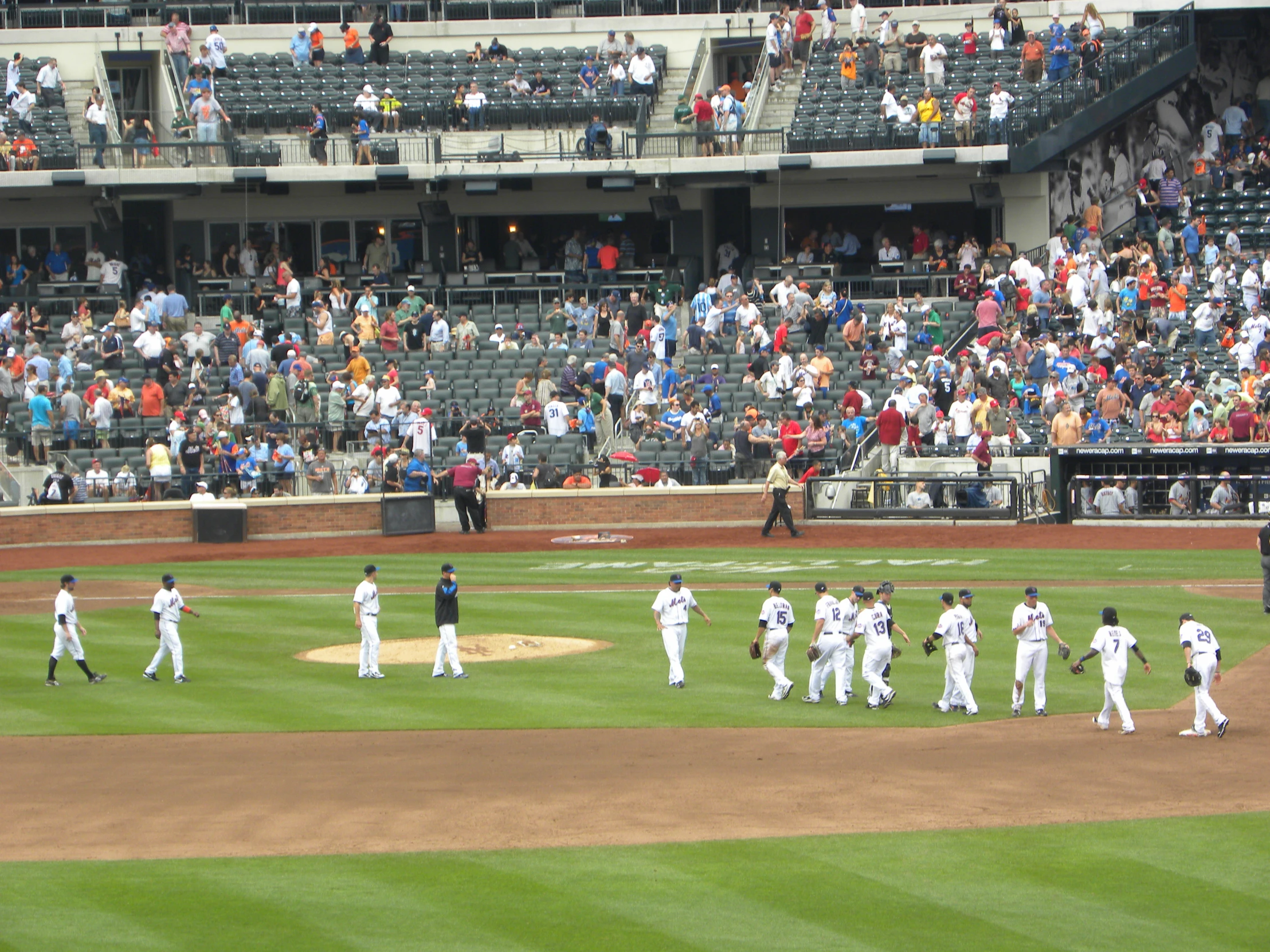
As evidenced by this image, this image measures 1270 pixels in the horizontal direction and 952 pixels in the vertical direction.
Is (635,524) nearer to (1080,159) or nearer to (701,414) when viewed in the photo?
(701,414)

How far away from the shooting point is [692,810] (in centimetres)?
1524

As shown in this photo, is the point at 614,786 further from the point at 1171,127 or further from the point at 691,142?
the point at 1171,127

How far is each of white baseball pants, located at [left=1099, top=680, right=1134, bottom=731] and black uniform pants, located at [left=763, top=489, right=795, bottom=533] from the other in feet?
46.5

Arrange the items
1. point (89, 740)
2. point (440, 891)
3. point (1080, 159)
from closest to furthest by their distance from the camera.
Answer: point (440, 891), point (89, 740), point (1080, 159)

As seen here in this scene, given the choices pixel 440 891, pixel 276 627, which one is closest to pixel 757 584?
pixel 276 627

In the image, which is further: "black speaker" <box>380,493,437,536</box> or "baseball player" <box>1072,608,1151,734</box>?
"black speaker" <box>380,493,437,536</box>

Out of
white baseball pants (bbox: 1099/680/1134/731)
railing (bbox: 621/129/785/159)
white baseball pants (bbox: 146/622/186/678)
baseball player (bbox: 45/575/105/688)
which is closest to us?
white baseball pants (bbox: 1099/680/1134/731)

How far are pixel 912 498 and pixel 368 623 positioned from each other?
14946mm

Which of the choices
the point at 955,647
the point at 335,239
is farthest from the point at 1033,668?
the point at 335,239

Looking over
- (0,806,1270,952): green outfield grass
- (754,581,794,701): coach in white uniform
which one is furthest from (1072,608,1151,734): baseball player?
(754,581,794,701): coach in white uniform

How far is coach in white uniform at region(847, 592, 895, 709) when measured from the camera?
18.7m

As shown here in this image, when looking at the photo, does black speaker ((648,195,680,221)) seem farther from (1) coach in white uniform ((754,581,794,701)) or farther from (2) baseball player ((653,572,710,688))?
(1) coach in white uniform ((754,581,794,701))

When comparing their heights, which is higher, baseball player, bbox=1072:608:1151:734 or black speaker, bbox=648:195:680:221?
black speaker, bbox=648:195:680:221

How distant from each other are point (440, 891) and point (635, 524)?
69.5ft
